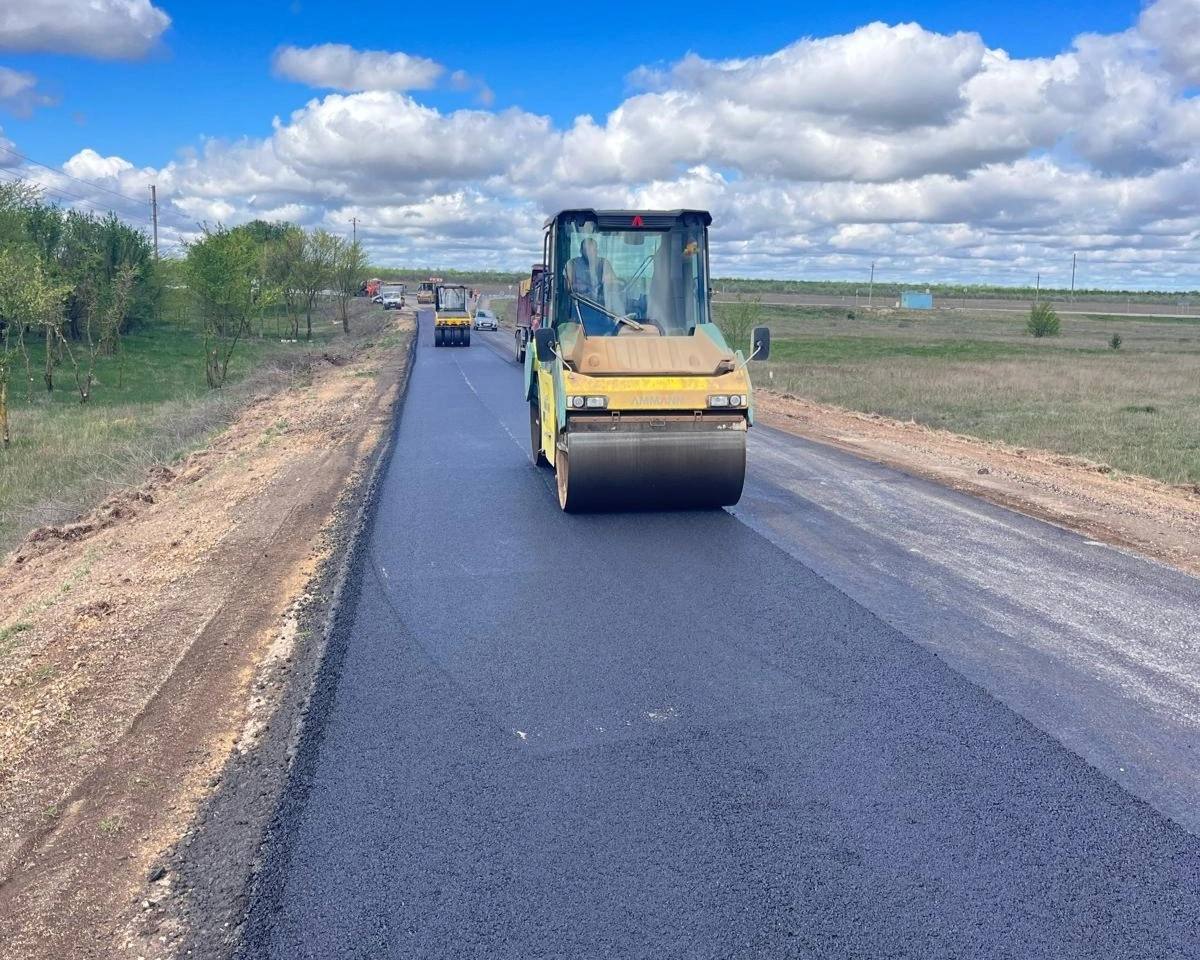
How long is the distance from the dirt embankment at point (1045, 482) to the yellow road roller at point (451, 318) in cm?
2507

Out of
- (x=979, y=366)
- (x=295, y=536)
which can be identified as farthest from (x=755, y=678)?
(x=979, y=366)

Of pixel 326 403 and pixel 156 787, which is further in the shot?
pixel 326 403

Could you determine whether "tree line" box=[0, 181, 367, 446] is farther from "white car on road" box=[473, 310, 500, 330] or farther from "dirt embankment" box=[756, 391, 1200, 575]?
"dirt embankment" box=[756, 391, 1200, 575]

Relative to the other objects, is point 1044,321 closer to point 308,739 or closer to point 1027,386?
point 1027,386

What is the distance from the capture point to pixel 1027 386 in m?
28.8

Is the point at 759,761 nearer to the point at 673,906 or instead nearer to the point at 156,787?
the point at 673,906

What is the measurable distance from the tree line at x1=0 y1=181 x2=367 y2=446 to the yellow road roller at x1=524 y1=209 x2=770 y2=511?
17.8m

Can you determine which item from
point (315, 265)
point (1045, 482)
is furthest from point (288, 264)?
point (1045, 482)

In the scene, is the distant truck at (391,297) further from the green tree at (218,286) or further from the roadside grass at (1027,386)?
the green tree at (218,286)

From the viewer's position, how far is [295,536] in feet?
31.5

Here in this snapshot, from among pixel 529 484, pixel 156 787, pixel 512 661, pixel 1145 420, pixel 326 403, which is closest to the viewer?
pixel 156 787

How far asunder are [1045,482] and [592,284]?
6.10 metres

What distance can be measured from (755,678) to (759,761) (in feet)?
3.45

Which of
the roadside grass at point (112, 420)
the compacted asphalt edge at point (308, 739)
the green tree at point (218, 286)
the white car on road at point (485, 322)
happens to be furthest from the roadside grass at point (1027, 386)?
the green tree at point (218, 286)
